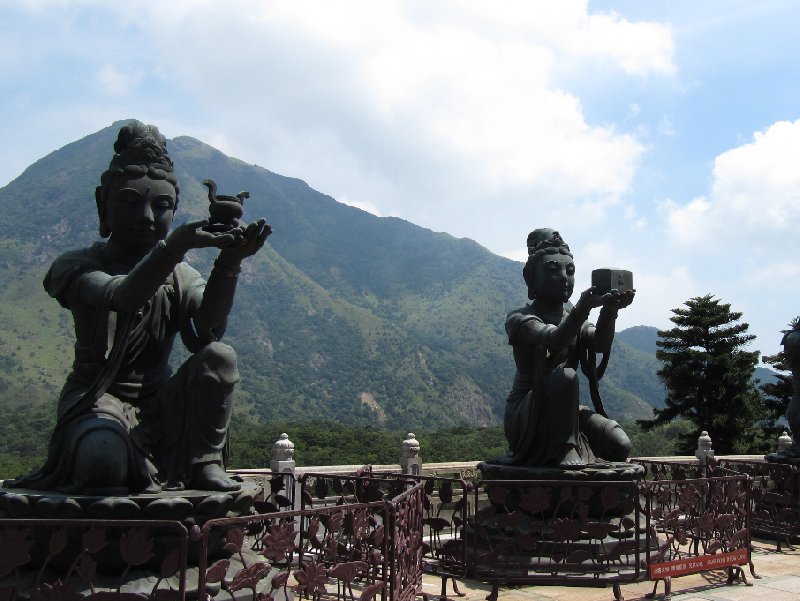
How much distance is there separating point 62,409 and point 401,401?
5807 centimetres

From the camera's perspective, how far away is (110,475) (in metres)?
4.36

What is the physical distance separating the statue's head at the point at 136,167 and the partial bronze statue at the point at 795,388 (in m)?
7.76

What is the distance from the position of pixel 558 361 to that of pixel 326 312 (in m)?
71.5

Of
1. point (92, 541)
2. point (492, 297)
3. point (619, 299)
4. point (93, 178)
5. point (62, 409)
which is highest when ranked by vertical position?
point (93, 178)

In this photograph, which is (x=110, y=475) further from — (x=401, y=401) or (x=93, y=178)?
(x=93, y=178)

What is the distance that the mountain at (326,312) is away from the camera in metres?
59.7

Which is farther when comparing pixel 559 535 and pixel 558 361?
pixel 558 361

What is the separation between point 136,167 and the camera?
16.7 feet

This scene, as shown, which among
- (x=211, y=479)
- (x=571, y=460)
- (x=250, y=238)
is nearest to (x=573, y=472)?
(x=571, y=460)

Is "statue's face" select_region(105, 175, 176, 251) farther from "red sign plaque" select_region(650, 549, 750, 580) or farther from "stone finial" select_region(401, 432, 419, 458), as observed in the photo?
"stone finial" select_region(401, 432, 419, 458)

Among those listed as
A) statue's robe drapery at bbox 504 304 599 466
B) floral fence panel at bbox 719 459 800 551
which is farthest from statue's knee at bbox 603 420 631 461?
floral fence panel at bbox 719 459 800 551

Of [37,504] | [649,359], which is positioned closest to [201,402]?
[37,504]

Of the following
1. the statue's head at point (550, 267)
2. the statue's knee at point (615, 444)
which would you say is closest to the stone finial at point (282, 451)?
the statue's head at point (550, 267)

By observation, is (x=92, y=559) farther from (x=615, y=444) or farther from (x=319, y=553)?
(x=615, y=444)
